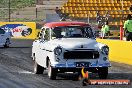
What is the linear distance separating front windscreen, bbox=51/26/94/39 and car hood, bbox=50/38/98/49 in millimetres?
419

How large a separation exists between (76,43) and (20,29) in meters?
32.8

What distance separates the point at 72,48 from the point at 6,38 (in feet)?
62.6

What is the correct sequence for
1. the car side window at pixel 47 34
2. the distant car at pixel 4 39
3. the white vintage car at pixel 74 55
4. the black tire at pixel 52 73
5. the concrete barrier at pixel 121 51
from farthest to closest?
the distant car at pixel 4 39, the concrete barrier at pixel 121 51, the car side window at pixel 47 34, the black tire at pixel 52 73, the white vintage car at pixel 74 55

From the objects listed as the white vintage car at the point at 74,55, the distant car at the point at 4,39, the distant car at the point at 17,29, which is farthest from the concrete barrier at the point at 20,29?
the white vintage car at the point at 74,55

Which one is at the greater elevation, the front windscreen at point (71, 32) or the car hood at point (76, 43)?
the front windscreen at point (71, 32)

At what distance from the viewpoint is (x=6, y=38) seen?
32.7m

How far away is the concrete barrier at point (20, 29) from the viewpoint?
46.1m

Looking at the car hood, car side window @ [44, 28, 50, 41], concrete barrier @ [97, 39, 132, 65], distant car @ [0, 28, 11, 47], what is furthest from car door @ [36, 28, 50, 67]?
distant car @ [0, 28, 11, 47]

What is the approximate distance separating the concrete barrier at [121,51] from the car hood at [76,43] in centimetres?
608

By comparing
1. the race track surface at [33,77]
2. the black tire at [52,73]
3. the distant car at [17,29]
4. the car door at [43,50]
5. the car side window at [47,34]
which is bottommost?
the distant car at [17,29]

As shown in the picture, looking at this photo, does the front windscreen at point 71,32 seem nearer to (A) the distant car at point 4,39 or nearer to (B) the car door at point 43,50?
(B) the car door at point 43,50

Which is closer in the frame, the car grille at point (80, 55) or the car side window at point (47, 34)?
the car grille at point (80, 55)

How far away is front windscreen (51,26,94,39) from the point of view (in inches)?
602

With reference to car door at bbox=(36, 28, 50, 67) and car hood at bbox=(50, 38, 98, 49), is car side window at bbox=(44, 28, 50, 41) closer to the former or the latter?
car door at bbox=(36, 28, 50, 67)
